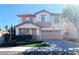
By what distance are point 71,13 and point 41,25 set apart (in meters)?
0.55

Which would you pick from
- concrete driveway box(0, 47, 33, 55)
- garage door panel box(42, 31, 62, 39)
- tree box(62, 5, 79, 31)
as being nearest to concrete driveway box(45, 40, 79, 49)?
garage door panel box(42, 31, 62, 39)

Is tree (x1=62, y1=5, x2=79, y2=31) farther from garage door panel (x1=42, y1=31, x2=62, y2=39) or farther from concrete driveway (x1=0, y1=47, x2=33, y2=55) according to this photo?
concrete driveway (x1=0, y1=47, x2=33, y2=55)

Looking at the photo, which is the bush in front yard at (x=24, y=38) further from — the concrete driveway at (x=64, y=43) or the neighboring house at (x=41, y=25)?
the concrete driveway at (x=64, y=43)

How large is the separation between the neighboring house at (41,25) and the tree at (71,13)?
0.37ft

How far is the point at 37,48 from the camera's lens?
350 centimetres

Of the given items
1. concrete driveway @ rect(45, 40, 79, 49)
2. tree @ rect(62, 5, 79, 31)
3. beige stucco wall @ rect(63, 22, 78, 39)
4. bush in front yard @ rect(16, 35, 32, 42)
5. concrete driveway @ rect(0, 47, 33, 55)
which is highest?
tree @ rect(62, 5, 79, 31)

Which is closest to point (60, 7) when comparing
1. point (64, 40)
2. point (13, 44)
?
point (64, 40)

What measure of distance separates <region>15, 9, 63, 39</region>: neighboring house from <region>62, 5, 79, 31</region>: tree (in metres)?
→ 0.11

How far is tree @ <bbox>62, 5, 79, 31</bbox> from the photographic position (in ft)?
11.3

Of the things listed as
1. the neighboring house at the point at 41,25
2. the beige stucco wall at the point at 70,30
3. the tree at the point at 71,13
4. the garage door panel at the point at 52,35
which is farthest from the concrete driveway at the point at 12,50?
the tree at the point at 71,13

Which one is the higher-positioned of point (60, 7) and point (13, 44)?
point (60, 7)
